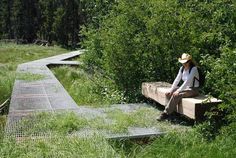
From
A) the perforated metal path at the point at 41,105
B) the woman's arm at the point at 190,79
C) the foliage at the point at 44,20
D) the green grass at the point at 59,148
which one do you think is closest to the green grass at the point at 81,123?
the perforated metal path at the point at 41,105

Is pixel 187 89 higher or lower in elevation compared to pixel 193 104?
higher

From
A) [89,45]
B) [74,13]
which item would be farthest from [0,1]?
[89,45]

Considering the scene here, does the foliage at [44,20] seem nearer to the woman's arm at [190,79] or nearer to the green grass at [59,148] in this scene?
the woman's arm at [190,79]

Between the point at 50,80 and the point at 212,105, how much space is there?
315 inches

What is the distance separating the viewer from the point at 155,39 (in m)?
10.1

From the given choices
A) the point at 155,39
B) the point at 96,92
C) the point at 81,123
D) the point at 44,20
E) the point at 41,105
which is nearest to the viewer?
the point at 81,123

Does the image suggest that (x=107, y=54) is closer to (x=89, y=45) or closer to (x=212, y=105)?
(x=89, y=45)

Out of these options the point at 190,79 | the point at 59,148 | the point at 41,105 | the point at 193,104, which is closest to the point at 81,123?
the point at 59,148

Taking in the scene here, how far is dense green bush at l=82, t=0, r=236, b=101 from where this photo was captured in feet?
32.0

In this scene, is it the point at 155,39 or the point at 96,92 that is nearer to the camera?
the point at 155,39

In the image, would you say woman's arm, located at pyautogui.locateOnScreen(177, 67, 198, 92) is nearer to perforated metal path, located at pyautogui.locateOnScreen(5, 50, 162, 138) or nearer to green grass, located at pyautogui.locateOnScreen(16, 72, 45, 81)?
perforated metal path, located at pyautogui.locateOnScreen(5, 50, 162, 138)

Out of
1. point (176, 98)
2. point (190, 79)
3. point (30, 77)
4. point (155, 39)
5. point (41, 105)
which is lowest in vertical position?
point (30, 77)

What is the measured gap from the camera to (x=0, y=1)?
54438 millimetres

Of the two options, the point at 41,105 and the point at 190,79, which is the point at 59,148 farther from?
the point at 41,105
